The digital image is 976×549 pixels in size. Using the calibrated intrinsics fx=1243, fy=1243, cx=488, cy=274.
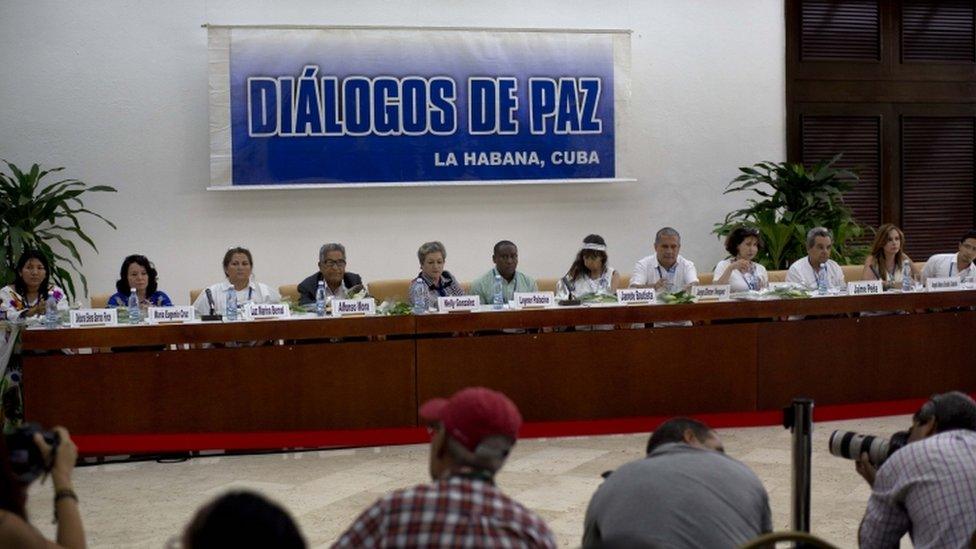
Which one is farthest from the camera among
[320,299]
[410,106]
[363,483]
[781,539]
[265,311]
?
[410,106]

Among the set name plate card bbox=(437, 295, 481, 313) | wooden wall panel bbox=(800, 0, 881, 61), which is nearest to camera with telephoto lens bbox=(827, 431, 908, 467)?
name plate card bbox=(437, 295, 481, 313)

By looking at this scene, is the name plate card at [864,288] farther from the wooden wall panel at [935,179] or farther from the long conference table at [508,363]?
the wooden wall panel at [935,179]

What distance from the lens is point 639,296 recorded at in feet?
21.6

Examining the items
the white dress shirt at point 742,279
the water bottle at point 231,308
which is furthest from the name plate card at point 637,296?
the water bottle at point 231,308

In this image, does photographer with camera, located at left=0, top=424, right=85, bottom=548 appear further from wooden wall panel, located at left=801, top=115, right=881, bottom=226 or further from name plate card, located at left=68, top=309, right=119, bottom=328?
wooden wall panel, located at left=801, top=115, right=881, bottom=226

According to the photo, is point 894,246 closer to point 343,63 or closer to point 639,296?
point 639,296

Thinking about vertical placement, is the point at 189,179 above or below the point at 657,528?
above

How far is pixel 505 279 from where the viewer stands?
7258 mm

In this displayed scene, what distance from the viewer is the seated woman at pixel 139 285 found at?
21.9ft

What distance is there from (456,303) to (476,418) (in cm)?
413

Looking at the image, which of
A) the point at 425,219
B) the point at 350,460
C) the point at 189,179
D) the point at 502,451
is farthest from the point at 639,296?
the point at 502,451

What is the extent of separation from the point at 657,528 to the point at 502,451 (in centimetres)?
51

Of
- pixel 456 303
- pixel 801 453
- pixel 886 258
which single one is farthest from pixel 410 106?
pixel 801 453

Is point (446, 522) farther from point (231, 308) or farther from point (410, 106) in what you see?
point (410, 106)
